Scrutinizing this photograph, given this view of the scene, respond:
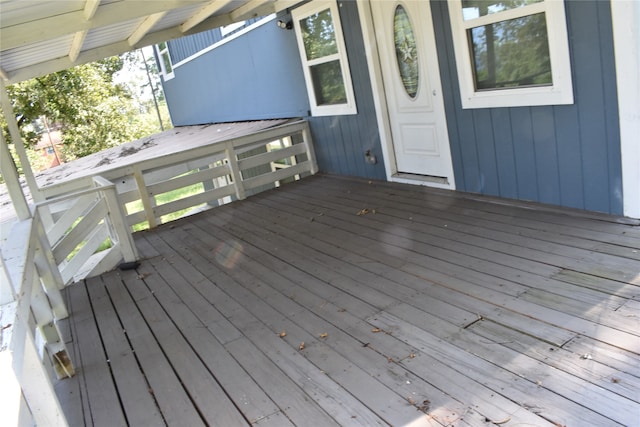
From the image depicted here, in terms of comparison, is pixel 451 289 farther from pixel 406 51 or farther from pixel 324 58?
pixel 324 58

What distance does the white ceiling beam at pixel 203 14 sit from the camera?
15.6 ft

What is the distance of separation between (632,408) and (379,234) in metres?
2.52

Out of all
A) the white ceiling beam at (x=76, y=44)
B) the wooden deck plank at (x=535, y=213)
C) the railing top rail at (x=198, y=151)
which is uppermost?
the white ceiling beam at (x=76, y=44)

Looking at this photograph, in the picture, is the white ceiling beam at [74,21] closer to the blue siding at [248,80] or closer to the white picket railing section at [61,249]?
the white picket railing section at [61,249]

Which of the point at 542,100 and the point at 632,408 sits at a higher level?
the point at 542,100

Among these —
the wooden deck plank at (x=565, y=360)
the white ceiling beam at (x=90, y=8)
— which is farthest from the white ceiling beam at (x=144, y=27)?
the wooden deck plank at (x=565, y=360)

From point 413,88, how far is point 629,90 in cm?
224

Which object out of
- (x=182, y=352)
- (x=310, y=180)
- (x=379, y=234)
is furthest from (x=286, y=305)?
(x=310, y=180)

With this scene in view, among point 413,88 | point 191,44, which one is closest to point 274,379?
point 413,88

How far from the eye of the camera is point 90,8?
10.9 ft

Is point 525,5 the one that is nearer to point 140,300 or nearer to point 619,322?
point 619,322

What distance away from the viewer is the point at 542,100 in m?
3.68

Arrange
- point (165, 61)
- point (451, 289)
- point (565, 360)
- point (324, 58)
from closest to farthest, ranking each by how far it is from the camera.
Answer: point (565, 360) → point (451, 289) → point (324, 58) → point (165, 61)

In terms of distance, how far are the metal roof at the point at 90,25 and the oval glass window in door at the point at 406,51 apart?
164 cm
